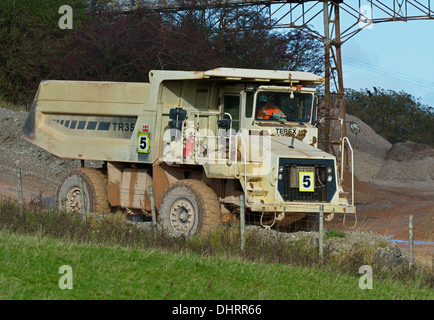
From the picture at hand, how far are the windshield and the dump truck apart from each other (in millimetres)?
21

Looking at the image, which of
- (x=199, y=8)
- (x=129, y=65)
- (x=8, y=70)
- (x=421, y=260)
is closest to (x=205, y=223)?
(x=421, y=260)

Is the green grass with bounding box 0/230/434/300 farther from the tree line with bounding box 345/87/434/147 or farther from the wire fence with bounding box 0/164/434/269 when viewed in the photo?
the tree line with bounding box 345/87/434/147

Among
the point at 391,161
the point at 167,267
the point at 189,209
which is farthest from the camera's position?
the point at 391,161

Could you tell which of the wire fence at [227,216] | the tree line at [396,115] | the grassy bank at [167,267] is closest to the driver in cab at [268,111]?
the wire fence at [227,216]

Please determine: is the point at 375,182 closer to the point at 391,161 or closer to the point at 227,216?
the point at 391,161

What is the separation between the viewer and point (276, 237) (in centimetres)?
1380

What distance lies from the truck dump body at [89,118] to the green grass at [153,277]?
17.8 feet

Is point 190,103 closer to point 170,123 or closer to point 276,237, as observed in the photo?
point 170,123

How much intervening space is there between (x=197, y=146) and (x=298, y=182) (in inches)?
91.9

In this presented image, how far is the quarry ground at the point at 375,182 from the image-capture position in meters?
20.5

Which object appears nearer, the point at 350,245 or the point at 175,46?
the point at 350,245

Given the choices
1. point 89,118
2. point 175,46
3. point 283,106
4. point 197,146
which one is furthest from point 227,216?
point 175,46

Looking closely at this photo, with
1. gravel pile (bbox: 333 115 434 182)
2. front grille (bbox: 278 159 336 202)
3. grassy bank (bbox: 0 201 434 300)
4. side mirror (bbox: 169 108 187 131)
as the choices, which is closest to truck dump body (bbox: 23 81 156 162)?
side mirror (bbox: 169 108 187 131)

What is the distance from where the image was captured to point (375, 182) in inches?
1499
